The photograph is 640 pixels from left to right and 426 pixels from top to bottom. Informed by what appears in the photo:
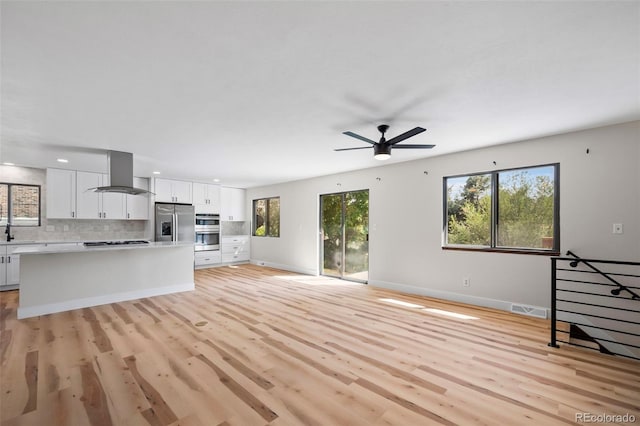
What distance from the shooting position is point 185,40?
183 centimetres

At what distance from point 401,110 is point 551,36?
129 cm

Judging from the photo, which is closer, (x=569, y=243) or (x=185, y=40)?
(x=185, y=40)

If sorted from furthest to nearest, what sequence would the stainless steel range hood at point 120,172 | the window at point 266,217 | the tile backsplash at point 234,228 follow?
the tile backsplash at point 234,228
the window at point 266,217
the stainless steel range hood at point 120,172

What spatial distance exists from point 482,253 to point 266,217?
5909 mm

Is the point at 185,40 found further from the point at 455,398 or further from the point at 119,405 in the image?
the point at 455,398

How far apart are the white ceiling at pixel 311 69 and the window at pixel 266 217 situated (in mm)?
4375

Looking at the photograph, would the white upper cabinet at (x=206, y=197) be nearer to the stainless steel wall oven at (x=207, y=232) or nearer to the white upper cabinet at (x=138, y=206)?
the stainless steel wall oven at (x=207, y=232)

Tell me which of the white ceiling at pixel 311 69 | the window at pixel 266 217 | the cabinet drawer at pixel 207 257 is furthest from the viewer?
the window at pixel 266 217

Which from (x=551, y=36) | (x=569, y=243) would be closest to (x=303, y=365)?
(x=551, y=36)

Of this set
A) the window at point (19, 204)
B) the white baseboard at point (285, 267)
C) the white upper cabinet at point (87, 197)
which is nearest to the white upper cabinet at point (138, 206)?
the white upper cabinet at point (87, 197)

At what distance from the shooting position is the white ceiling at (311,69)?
1608 millimetres

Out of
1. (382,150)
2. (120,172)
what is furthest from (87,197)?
(382,150)

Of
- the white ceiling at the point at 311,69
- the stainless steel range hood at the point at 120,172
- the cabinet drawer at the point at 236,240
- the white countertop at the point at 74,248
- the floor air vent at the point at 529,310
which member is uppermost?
the white ceiling at the point at 311,69

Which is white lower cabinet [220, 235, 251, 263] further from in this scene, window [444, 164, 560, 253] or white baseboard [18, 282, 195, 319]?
window [444, 164, 560, 253]
